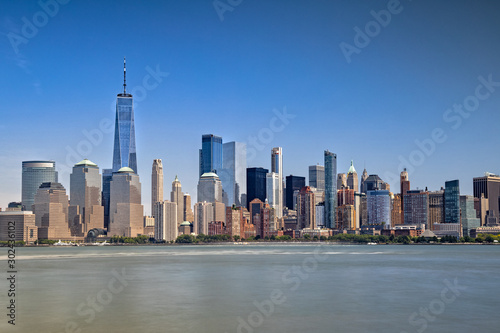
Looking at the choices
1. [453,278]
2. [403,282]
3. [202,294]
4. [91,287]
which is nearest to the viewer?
[202,294]

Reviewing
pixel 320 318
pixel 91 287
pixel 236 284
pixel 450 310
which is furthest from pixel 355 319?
pixel 91 287

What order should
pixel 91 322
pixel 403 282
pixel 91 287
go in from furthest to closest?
1. pixel 403 282
2. pixel 91 287
3. pixel 91 322

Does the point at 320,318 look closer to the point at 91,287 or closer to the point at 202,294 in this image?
the point at 202,294

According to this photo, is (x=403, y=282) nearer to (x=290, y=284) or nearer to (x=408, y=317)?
(x=290, y=284)

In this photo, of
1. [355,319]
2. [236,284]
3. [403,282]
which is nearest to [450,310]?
[355,319]

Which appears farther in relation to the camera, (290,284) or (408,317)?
(290,284)
